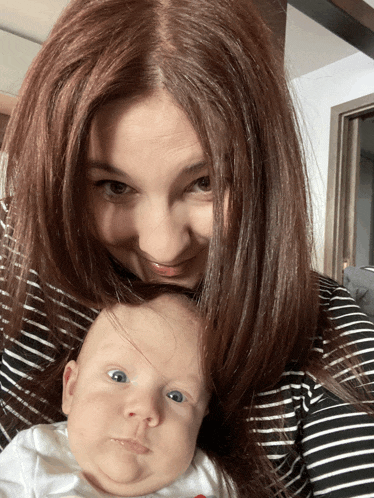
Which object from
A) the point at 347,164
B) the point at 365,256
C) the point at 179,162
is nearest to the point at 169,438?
the point at 179,162

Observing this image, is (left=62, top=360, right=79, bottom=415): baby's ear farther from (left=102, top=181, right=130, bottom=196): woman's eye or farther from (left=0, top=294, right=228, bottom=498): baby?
(left=102, top=181, right=130, bottom=196): woman's eye

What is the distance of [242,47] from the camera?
1.81 ft

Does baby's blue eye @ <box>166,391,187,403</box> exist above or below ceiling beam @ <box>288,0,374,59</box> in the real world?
below

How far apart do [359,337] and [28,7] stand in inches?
65.2

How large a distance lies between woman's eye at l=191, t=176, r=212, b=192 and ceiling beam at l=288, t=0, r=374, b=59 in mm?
1016

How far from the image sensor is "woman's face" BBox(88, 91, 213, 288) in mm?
571

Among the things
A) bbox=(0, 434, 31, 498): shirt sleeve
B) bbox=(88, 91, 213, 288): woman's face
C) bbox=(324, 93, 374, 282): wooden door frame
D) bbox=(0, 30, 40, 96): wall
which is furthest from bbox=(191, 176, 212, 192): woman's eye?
bbox=(324, 93, 374, 282): wooden door frame

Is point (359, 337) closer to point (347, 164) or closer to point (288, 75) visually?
point (288, 75)

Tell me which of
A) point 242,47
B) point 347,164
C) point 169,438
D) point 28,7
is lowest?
point 169,438

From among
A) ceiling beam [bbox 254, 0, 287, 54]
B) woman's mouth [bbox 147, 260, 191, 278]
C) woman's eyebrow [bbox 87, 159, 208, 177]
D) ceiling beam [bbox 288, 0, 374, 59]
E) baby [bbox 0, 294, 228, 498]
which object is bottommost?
baby [bbox 0, 294, 228, 498]

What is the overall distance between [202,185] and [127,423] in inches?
12.1

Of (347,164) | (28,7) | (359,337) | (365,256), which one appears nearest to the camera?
(359,337)

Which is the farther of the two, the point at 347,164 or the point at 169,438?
the point at 347,164

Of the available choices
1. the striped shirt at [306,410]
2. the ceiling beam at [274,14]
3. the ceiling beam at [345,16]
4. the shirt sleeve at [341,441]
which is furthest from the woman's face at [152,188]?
the ceiling beam at [345,16]
